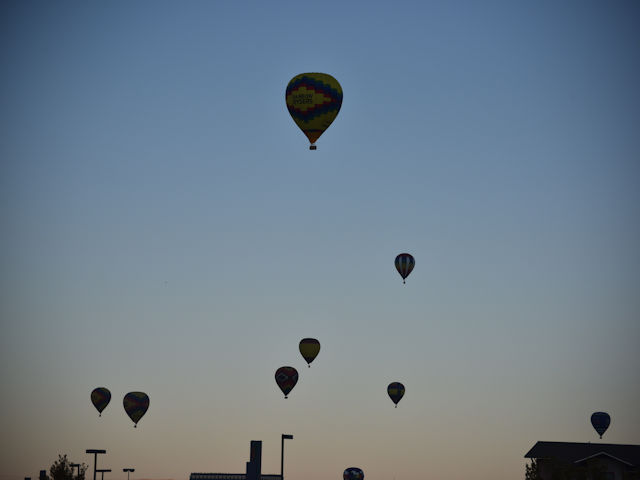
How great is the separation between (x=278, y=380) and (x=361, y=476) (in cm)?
1159

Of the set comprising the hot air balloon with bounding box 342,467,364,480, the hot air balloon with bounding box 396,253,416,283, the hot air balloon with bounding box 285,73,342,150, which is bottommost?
the hot air balloon with bounding box 342,467,364,480

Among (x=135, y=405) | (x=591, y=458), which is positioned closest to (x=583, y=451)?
(x=591, y=458)

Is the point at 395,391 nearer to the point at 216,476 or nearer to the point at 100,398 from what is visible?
the point at 100,398

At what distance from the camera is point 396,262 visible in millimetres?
103250

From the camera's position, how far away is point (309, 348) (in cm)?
10331

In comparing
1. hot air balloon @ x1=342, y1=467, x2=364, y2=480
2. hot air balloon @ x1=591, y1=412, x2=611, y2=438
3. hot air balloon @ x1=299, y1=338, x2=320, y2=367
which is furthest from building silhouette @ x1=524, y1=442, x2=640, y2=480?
hot air balloon @ x1=299, y1=338, x2=320, y2=367

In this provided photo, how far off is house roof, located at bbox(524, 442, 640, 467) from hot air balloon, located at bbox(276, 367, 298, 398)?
20.7 metres

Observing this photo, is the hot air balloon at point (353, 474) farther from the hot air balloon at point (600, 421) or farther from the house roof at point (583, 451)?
the hot air balloon at point (600, 421)

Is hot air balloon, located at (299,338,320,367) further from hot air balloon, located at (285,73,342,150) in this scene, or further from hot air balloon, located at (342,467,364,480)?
hot air balloon, located at (285,73,342,150)

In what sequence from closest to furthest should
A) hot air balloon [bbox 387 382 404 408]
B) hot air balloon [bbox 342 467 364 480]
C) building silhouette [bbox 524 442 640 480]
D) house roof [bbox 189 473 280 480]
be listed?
building silhouette [bbox 524 442 640 480] < hot air balloon [bbox 342 467 364 480] < hot air balloon [bbox 387 382 404 408] < house roof [bbox 189 473 280 480]

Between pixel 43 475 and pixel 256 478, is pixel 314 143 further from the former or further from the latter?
pixel 43 475

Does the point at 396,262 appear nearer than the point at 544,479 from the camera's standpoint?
No

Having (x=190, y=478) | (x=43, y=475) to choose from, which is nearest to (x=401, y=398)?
(x=43, y=475)

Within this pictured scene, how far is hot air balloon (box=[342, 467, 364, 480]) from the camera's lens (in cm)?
10412
